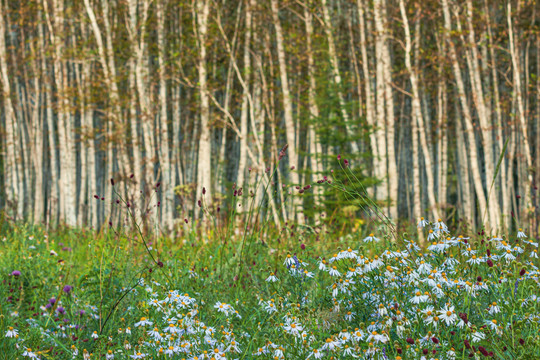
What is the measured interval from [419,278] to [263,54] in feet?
53.7

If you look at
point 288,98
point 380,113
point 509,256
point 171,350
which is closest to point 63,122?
point 288,98

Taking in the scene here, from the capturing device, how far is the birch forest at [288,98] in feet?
39.2

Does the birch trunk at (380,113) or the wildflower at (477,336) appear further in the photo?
the birch trunk at (380,113)

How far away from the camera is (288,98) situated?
12.9 meters

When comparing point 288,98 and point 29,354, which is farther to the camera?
point 288,98

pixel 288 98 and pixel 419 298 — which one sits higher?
pixel 288 98

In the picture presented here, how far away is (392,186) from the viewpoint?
11844 millimetres

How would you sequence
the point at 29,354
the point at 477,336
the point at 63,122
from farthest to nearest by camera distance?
1. the point at 63,122
2. the point at 29,354
3. the point at 477,336

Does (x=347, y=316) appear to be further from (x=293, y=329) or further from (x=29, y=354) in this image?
(x=29, y=354)

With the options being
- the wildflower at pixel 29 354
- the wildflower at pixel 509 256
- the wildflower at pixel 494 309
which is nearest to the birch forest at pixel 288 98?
the wildflower at pixel 29 354

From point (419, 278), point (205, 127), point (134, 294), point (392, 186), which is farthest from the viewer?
point (205, 127)

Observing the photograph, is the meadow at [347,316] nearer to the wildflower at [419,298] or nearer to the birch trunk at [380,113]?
the wildflower at [419,298]

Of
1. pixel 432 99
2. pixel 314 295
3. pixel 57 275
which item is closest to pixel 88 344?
pixel 314 295

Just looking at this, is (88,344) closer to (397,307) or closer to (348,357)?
(348,357)
